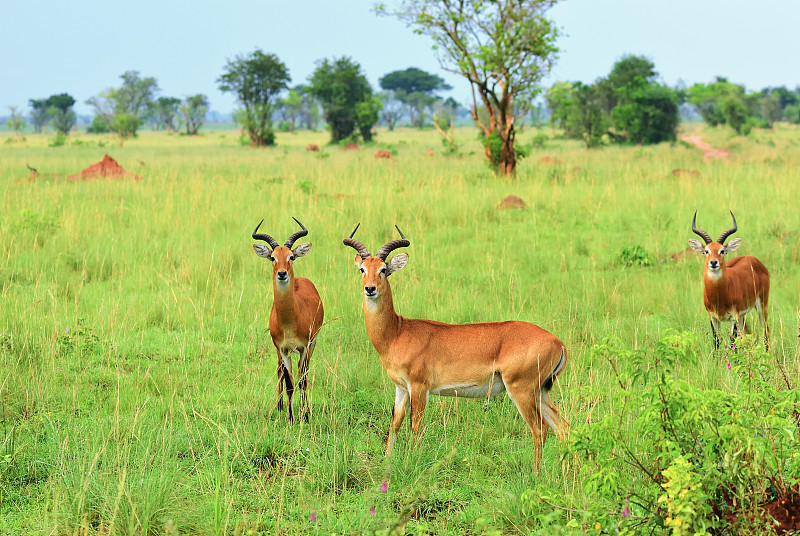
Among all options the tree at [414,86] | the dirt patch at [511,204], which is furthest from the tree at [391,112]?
the dirt patch at [511,204]

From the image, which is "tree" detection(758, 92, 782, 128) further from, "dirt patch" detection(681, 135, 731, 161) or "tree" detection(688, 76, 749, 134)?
"dirt patch" detection(681, 135, 731, 161)

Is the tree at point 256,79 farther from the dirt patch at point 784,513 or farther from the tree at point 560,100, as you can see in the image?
the dirt patch at point 784,513

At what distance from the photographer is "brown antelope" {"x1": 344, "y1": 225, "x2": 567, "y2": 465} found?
4531mm

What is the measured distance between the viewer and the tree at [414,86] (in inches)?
3807

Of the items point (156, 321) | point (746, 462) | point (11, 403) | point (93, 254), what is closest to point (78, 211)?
point (93, 254)

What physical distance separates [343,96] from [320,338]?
1686 inches

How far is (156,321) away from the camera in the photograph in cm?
758

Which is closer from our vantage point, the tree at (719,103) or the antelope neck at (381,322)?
the antelope neck at (381,322)

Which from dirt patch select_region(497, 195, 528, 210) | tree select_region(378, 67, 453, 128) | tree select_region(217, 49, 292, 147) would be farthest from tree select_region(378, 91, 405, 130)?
dirt patch select_region(497, 195, 528, 210)

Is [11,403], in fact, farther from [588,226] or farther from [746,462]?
[588,226]

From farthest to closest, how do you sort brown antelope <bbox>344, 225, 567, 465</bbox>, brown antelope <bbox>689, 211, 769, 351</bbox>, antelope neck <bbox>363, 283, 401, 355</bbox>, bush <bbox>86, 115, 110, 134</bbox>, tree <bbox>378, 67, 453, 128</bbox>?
tree <bbox>378, 67, 453, 128</bbox>
bush <bbox>86, 115, 110, 134</bbox>
brown antelope <bbox>689, 211, 769, 351</bbox>
antelope neck <bbox>363, 283, 401, 355</bbox>
brown antelope <bbox>344, 225, 567, 465</bbox>

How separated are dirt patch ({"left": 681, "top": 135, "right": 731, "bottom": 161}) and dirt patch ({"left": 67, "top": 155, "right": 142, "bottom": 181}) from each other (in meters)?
19.3

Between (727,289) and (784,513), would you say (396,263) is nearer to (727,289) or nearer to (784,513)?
(784,513)

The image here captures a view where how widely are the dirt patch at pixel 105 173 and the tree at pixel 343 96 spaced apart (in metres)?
29.7
